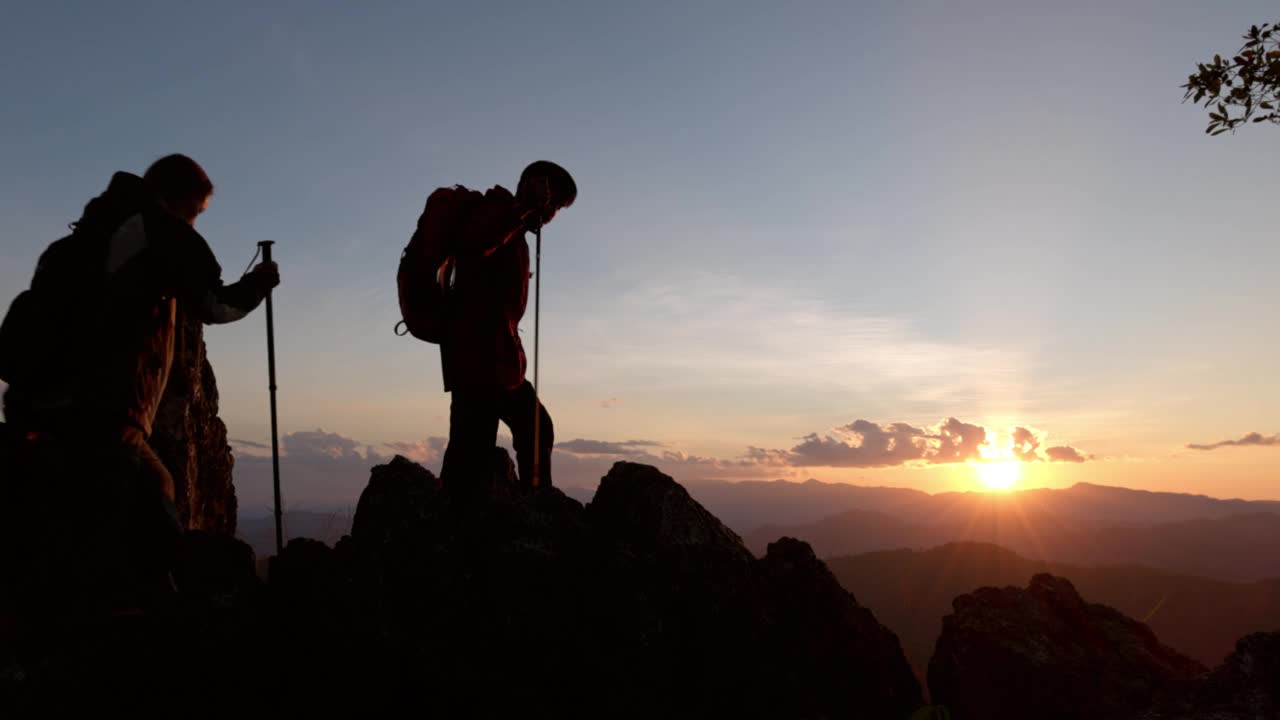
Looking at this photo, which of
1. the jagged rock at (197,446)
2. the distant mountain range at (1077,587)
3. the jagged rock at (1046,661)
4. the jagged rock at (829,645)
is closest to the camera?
the jagged rock at (829,645)

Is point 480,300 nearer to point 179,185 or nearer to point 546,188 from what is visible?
point 546,188

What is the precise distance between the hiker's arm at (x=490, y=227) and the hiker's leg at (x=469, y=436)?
1.37 m

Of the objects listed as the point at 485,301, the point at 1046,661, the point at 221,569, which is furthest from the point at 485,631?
the point at 1046,661

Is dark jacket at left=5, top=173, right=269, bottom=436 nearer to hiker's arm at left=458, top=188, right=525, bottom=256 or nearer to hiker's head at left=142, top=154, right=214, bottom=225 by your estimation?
hiker's head at left=142, top=154, right=214, bottom=225

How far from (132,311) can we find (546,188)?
360 cm

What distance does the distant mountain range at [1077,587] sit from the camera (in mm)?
74688

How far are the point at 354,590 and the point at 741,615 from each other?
3309 mm

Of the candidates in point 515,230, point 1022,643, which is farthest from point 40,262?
point 1022,643

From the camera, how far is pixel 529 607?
638 cm

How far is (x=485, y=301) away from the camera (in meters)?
7.46

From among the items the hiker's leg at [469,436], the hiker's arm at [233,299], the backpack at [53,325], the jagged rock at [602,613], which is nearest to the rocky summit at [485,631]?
the jagged rock at [602,613]

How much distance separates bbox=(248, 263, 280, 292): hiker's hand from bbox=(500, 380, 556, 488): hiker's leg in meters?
2.51

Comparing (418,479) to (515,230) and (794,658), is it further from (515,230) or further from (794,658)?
(794,658)

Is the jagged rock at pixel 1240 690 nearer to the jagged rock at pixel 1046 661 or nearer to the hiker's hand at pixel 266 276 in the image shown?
the jagged rock at pixel 1046 661
